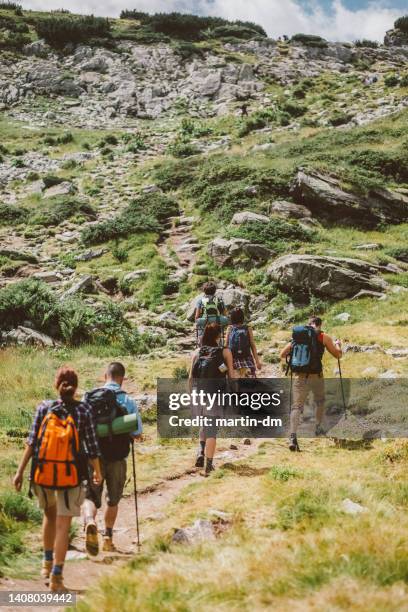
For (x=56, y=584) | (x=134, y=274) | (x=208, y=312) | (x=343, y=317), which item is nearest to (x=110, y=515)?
(x=56, y=584)

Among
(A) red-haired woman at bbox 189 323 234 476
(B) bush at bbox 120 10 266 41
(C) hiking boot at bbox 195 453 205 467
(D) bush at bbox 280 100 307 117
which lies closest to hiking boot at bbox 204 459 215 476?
(A) red-haired woman at bbox 189 323 234 476

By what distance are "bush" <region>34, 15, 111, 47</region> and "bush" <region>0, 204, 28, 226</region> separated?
39.3m

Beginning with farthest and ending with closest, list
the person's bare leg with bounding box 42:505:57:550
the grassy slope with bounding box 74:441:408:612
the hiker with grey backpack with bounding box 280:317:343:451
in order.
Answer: the hiker with grey backpack with bounding box 280:317:343:451, the person's bare leg with bounding box 42:505:57:550, the grassy slope with bounding box 74:441:408:612

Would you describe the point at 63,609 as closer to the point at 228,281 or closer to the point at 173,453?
the point at 173,453

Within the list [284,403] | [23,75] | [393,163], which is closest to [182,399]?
[284,403]

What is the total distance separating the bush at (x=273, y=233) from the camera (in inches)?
812

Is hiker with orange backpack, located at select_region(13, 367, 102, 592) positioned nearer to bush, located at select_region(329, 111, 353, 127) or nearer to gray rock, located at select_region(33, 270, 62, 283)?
gray rock, located at select_region(33, 270, 62, 283)

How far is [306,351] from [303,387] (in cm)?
63

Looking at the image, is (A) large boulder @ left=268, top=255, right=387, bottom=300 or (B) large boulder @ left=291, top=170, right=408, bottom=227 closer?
(A) large boulder @ left=268, top=255, right=387, bottom=300

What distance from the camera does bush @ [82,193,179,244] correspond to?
79.9 feet

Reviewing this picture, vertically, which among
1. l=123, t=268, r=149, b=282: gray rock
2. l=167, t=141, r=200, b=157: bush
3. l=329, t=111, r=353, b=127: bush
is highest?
l=329, t=111, r=353, b=127: bush

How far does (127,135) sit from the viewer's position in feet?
135

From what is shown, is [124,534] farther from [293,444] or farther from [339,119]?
[339,119]

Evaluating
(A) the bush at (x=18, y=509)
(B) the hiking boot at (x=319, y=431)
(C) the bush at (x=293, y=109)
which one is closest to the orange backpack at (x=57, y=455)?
(A) the bush at (x=18, y=509)
